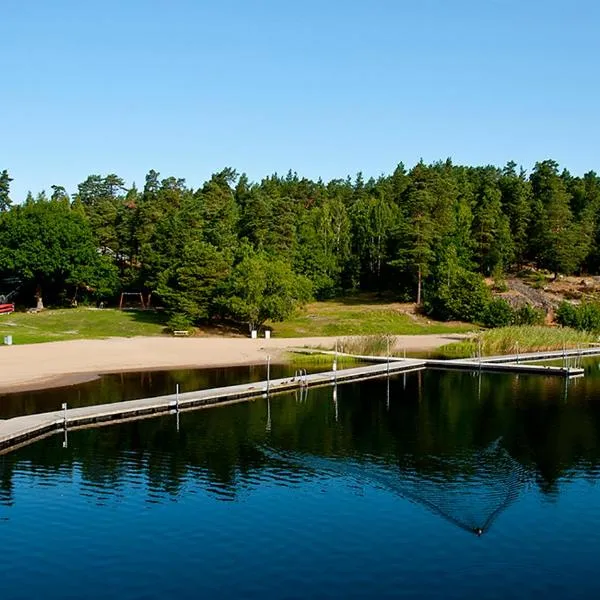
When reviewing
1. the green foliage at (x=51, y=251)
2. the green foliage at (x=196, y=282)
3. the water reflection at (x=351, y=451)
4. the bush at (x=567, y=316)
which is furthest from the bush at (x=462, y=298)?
the water reflection at (x=351, y=451)

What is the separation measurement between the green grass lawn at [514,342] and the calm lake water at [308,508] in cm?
2899

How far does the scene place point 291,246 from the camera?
97375 mm

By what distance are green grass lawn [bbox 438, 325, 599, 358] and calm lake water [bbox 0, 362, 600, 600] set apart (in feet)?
95.1

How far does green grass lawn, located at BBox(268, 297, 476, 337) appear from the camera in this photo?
79.4 meters

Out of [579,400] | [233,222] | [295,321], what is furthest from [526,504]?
[233,222]

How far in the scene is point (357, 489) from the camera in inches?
1022

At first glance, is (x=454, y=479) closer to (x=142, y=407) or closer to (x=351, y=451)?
(x=351, y=451)

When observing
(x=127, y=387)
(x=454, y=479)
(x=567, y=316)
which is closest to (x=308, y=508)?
(x=454, y=479)

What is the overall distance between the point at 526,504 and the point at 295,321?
59717 mm

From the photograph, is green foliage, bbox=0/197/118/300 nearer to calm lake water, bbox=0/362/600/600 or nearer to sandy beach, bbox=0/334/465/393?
sandy beach, bbox=0/334/465/393

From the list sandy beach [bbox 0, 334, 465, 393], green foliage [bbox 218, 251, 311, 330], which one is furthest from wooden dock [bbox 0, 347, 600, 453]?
green foliage [bbox 218, 251, 311, 330]

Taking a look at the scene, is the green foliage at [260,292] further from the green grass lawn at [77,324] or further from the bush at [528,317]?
the bush at [528,317]

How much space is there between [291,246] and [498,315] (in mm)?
27566

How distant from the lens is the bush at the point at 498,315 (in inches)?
3327
